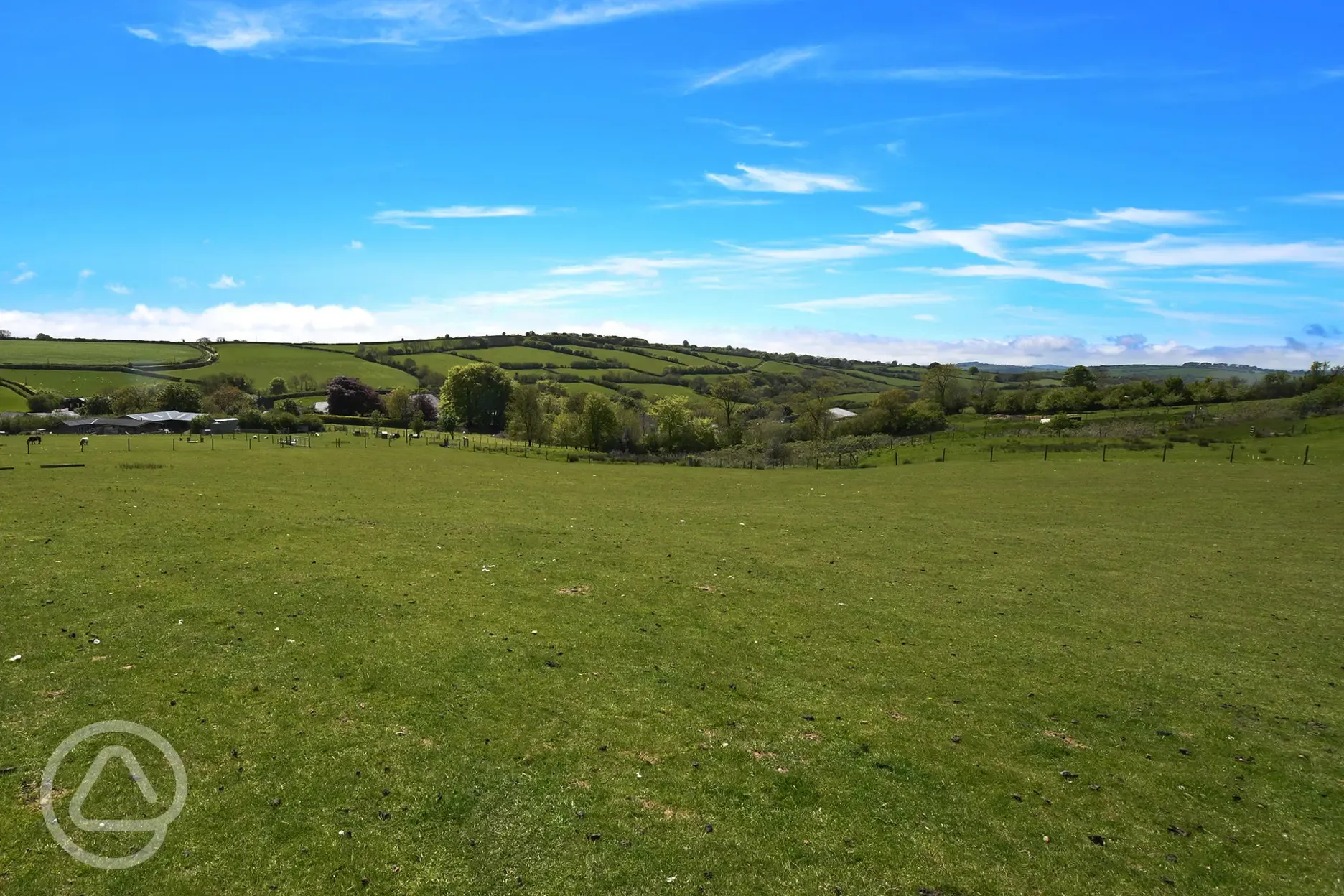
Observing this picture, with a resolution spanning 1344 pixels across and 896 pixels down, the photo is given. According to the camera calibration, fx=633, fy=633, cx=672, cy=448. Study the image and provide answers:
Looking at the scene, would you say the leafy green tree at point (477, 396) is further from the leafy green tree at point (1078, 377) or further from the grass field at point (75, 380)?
the leafy green tree at point (1078, 377)

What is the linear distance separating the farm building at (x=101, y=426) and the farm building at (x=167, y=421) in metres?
1.89

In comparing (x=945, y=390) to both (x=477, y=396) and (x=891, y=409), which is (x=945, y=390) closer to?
(x=891, y=409)

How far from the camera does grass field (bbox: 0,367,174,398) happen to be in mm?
122062

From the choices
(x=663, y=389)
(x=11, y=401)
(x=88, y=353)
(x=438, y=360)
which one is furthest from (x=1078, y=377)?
(x=88, y=353)

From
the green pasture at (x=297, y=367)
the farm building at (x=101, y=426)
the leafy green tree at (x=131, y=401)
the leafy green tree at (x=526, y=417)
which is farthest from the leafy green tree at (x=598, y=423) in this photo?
the leafy green tree at (x=131, y=401)

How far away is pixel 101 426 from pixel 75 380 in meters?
63.1

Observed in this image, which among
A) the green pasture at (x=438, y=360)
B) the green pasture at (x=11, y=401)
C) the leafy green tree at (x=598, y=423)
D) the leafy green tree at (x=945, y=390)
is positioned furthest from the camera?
the green pasture at (x=438, y=360)

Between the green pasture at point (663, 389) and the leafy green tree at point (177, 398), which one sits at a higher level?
the green pasture at point (663, 389)

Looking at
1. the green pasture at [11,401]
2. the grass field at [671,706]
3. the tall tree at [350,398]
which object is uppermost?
the tall tree at [350,398]

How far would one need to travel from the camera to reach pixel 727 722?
1169 cm

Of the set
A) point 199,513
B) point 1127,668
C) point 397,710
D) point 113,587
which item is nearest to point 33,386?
point 199,513

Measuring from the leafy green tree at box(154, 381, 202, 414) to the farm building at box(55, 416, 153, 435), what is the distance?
71.0 feet

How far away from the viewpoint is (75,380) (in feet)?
416

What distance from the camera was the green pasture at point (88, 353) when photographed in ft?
461
